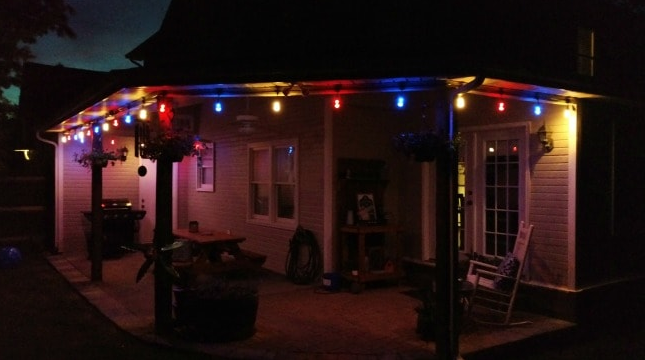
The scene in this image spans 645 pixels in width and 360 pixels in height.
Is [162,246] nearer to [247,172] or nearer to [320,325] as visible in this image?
[320,325]

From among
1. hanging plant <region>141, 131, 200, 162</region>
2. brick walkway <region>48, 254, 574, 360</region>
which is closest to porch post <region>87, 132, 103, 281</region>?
brick walkway <region>48, 254, 574, 360</region>

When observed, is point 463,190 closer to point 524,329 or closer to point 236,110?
point 524,329

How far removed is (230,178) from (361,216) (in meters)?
3.70

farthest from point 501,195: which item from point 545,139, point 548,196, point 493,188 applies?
point 545,139

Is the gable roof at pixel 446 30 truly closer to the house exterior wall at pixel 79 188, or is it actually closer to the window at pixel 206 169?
the window at pixel 206 169

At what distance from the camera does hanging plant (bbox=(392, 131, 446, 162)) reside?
4906 millimetres

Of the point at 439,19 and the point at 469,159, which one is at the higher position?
the point at 439,19

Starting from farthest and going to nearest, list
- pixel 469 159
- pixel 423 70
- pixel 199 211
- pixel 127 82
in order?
pixel 199 211 → pixel 469 159 → pixel 127 82 → pixel 423 70

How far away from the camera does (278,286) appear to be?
8.40 metres

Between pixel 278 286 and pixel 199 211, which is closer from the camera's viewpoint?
pixel 278 286

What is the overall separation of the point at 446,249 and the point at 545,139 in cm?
265

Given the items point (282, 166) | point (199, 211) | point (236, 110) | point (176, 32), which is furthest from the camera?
point (176, 32)

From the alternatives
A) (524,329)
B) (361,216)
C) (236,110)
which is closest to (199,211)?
(236,110)

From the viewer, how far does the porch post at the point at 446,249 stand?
4.92m
